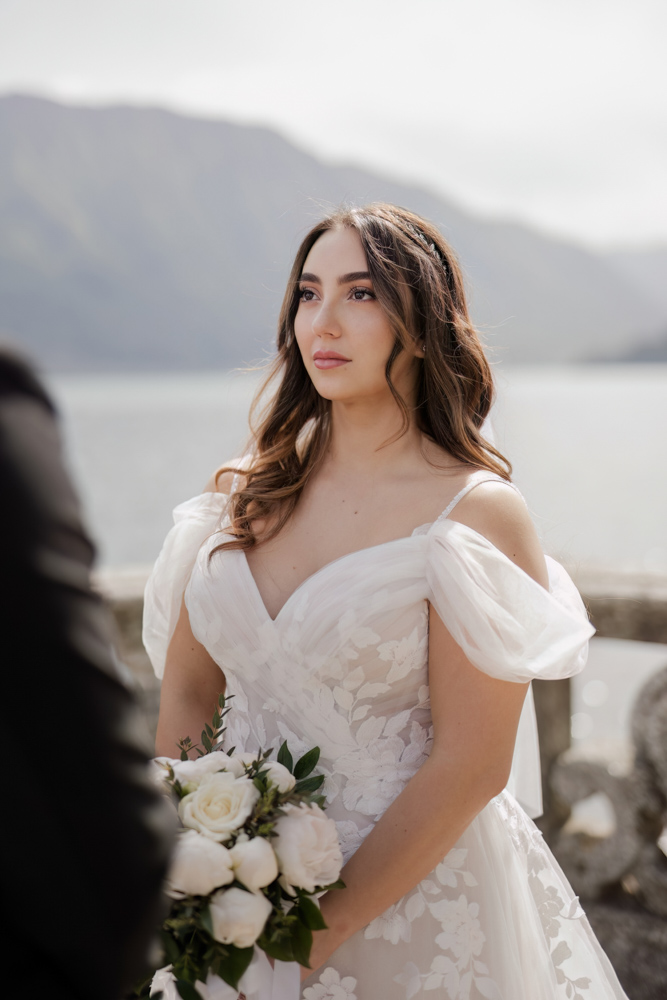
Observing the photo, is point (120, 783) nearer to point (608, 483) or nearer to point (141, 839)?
point (141, 839)

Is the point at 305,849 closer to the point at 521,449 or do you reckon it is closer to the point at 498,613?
the point at 498,613

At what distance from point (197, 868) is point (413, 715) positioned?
0.89 meters

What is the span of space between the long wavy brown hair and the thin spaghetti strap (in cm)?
6

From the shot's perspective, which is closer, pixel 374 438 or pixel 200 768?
pixel 200 768

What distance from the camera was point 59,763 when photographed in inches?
29.4

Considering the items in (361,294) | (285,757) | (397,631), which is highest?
(361,294)

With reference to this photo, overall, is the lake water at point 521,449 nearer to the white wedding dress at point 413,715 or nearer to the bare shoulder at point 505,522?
the bare shoulder at point 505,522

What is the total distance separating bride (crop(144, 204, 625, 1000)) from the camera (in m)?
1.90

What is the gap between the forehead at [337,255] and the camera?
7.34ft

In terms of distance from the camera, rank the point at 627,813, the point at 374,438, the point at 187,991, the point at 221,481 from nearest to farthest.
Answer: the point at 187,991, the point at 374,438, the point at 221,481, the point at 627,813

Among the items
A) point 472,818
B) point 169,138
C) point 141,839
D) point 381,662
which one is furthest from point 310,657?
point 169,138

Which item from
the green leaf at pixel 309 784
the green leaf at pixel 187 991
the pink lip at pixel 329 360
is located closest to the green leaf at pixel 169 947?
the green leaf at pixel 187 991

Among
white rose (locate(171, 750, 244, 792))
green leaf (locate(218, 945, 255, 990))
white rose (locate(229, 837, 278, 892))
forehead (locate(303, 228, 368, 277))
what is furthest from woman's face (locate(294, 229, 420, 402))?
green leaf (locate(218, 945, 255, 990))

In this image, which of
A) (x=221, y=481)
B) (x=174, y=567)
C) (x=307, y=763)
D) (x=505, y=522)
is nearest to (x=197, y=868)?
(x=307, y=763)
